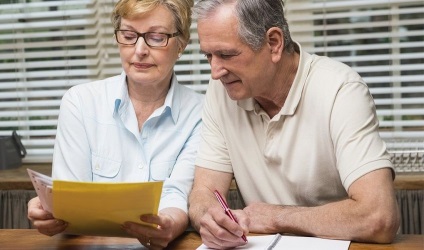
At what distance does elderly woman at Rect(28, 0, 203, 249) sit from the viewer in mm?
2369

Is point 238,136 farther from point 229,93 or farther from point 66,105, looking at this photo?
point 66,105

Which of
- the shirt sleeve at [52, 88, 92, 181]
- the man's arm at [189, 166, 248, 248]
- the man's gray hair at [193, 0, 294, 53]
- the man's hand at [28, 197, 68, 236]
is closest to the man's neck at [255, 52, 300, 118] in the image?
the man's gray hair at [193, 0, 294, 53]

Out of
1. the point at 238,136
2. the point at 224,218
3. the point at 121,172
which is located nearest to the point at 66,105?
the point at 121,172

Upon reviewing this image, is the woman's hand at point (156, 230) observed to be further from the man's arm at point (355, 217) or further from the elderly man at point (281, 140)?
the man's arm at point (355, 217)

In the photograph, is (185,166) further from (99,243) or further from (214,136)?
(99,243)

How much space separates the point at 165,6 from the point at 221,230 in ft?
2.70

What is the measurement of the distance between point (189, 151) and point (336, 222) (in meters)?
0.61

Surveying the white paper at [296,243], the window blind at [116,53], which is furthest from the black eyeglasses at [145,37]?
the window blind at [116,53]

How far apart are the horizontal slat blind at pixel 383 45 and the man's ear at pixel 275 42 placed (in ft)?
4.86

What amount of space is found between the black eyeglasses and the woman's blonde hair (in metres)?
0.05

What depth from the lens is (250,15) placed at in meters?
2.13

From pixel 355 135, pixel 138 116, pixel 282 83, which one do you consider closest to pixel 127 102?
pixel 138 116

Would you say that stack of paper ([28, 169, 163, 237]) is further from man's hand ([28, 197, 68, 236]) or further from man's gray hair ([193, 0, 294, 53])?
man's gray hair ([193, 0, 294, 53])

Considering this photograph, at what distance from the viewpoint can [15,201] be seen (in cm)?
342
